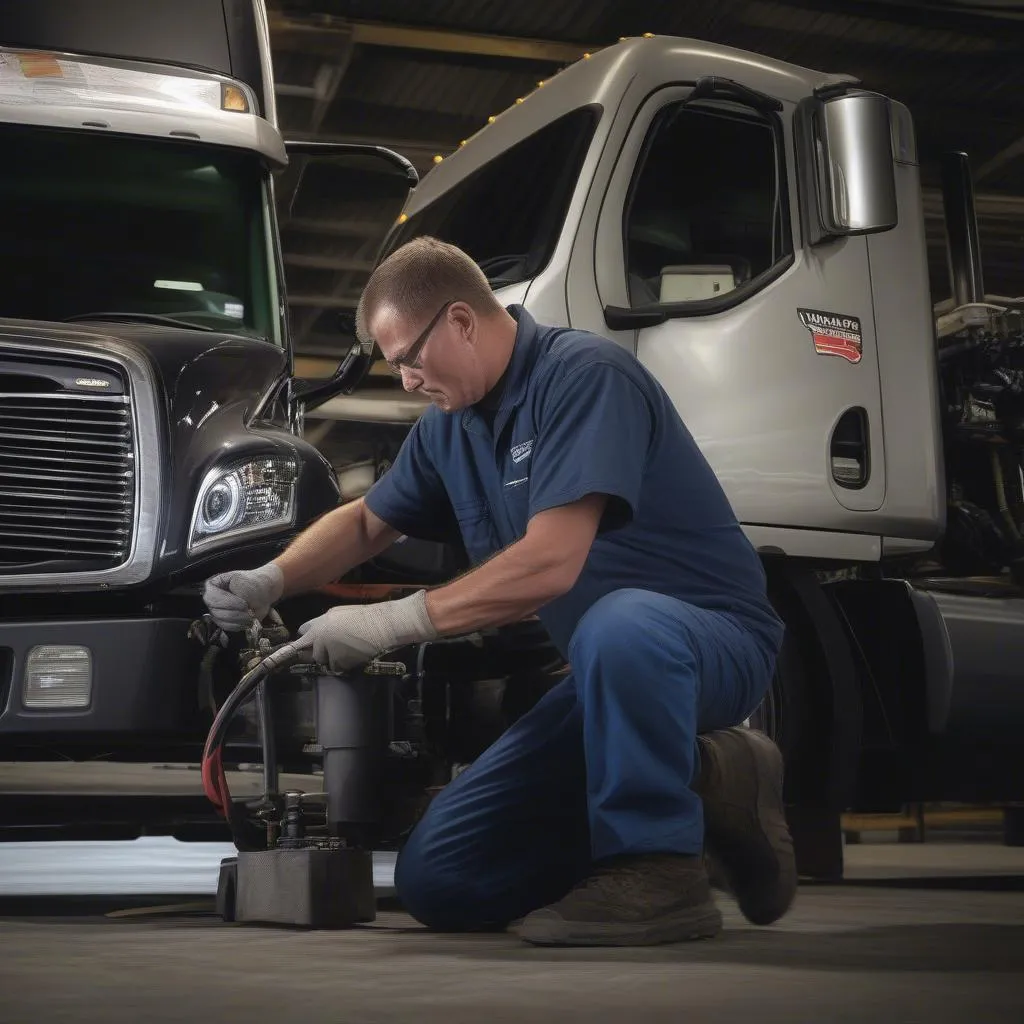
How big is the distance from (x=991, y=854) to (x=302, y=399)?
4886 millimetres

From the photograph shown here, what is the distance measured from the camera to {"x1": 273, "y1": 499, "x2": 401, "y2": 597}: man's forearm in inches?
167

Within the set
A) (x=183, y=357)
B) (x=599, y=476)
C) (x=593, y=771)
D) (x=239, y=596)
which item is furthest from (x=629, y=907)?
(x=183, y=357)

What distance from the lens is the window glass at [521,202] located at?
5340 millimetres

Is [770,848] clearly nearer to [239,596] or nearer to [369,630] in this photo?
[369,630]

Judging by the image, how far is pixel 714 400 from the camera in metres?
5.30

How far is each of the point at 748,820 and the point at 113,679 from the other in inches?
62.4

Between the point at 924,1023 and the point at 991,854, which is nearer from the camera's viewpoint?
the point at 924,1023

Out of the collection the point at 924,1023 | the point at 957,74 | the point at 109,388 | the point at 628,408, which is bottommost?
the point at 924,1023

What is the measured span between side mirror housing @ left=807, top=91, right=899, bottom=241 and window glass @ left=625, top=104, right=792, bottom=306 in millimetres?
255

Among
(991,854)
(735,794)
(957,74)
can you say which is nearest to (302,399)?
(735,794)

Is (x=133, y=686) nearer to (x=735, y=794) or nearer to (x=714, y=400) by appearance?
(x=735, y=794)

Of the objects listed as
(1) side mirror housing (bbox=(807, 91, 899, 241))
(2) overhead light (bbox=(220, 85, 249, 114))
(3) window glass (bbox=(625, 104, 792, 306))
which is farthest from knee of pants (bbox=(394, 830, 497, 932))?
(2) overhead light (bbox=(220, 85, 249, 114))

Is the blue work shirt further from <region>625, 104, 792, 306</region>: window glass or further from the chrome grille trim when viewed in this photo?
<region>625, 104, 792, 306</region>: window glass

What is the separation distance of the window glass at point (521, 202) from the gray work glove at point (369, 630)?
1828 mm
